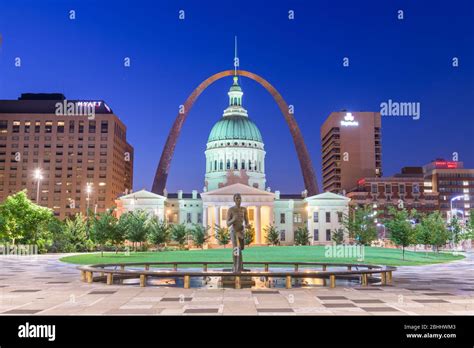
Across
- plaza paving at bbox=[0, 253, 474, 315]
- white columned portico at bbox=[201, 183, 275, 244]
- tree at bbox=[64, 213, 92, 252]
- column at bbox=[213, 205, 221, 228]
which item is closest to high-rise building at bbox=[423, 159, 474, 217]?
white columned portico at bbox=[201, 183, 275, 244]

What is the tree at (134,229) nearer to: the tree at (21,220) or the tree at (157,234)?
the tree at (157,234)

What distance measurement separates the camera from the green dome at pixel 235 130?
146125mm

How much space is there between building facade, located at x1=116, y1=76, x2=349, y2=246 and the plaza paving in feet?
279

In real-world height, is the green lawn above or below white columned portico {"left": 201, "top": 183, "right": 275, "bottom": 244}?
below

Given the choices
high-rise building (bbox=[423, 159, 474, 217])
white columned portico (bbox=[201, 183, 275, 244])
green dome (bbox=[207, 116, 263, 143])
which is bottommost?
white columned portico (bbox=[201, 183, 275, 244])

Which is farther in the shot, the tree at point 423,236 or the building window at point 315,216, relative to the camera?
the building window at point 315,216

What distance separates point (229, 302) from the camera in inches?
714

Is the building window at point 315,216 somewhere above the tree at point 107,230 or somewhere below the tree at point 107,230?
above

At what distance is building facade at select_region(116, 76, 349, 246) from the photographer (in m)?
122

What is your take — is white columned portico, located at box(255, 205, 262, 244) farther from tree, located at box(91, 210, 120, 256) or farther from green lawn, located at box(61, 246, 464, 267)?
tree, located at box(91, 210, 120, 256)

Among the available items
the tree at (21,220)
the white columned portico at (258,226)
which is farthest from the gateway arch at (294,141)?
the tree at (21,220)
